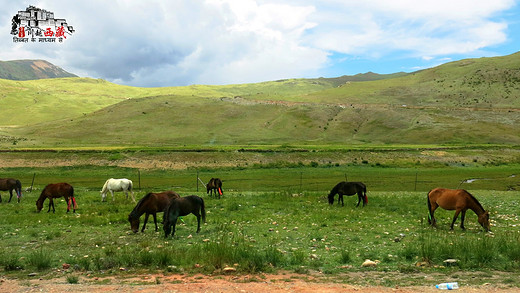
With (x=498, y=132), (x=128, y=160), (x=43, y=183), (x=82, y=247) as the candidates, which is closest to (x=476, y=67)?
(x=498, y=132)

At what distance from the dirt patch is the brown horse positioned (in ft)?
24.2

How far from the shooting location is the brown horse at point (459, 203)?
1579 centimetres

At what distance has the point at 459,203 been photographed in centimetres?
1625

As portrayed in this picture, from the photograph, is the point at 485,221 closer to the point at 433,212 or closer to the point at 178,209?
the point at 433,212

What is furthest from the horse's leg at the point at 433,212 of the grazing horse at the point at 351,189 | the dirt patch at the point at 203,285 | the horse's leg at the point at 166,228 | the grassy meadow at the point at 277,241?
the horse's leg at the point at 166,228

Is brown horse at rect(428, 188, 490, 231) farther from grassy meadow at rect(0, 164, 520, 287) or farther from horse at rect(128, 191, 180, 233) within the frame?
horse at rect(128, 191, 180, 233)

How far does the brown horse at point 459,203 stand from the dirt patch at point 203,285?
24.2 feet

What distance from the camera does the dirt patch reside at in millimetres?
9320

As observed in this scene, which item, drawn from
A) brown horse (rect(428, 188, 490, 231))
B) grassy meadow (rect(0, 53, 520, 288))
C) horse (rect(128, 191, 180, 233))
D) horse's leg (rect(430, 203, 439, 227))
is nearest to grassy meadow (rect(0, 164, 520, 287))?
grassy meadow (rect(0, 53, 520, 288))

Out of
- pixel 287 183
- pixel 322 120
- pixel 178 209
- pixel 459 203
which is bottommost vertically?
pixel 287 183

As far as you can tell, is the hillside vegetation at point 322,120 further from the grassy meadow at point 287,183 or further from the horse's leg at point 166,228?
the horse's leg at point 166,228

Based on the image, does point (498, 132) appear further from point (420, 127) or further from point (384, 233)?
point (384, 233)

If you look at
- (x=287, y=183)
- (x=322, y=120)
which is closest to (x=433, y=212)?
(x=287, y=183)

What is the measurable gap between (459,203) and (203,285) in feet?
39.9
